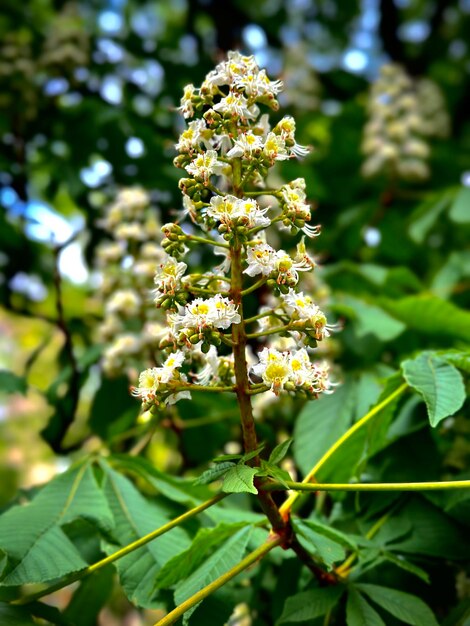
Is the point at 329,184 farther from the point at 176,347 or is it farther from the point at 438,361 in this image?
the point at 176,347

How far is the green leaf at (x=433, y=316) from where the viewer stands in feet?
6.18

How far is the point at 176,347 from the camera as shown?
1.09 metres

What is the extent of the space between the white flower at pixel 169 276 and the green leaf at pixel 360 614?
2.15 feet

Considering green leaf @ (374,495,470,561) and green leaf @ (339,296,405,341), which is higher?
green leaf @ (339,296,405,341)

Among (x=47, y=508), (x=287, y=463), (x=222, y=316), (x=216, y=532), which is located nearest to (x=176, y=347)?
(x=222, y=316)

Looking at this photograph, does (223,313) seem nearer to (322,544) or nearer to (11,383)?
(322,544)

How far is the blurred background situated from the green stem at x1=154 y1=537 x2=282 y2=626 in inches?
31.3

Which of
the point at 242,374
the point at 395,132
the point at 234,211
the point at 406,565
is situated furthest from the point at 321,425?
the point at 395,132

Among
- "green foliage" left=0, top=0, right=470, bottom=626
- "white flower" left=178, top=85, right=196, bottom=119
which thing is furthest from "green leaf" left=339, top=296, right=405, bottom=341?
"white flower" left=178, top=85, right=196, bottom=119

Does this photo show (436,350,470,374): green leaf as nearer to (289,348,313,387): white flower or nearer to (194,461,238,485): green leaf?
(289,348,313,387): white flower

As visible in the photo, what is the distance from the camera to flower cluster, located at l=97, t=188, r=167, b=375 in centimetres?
222

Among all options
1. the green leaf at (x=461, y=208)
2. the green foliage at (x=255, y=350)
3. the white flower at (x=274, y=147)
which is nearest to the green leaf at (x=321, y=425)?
the green foliage at (x=255, y=350)

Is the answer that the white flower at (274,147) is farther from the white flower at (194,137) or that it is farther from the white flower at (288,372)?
the white flower at (288,372)

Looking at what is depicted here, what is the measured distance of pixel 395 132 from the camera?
3.16 metres
